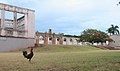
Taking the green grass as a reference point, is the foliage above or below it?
above

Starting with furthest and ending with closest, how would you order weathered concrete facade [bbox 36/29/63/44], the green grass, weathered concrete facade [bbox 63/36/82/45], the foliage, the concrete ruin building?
weathered concrete facade [bbox 63/36/82/45] → the foliage → weathered concrete facade [bbox 36/29/63/44] → the concrete ruin building → the green grass

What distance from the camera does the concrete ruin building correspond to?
43.0 metres

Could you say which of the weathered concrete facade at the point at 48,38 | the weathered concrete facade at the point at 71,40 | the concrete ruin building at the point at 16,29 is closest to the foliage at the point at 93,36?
the weathered concrete facade at the point at 71,40

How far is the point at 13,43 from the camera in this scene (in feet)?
146

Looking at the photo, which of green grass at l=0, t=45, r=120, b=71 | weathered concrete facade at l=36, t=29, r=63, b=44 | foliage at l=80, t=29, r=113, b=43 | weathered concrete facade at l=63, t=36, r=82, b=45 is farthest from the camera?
weathered concrete facade at l=63, t=36, r=82, b=45

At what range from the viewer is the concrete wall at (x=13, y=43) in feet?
142

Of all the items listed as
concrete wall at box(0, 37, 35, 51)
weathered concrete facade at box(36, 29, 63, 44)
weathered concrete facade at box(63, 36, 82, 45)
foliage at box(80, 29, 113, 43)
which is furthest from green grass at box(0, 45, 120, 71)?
weathered concrete facade at box(63, 36, 82, 45)

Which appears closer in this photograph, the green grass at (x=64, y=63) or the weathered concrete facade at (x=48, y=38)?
the green grass at (x=64, y=63)

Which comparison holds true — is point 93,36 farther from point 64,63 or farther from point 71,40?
point 64,63

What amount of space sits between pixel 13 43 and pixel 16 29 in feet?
8.52

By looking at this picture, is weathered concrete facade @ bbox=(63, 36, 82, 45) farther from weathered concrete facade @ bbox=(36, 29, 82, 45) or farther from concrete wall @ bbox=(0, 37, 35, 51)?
concrete wall @ bbox=(0, 37, 35, 51)

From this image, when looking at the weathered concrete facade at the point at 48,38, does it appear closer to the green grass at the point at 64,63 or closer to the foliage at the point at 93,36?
the foliage at the point at 93,36

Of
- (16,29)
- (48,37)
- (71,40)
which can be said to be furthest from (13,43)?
(71,40)

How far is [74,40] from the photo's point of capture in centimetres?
8538
